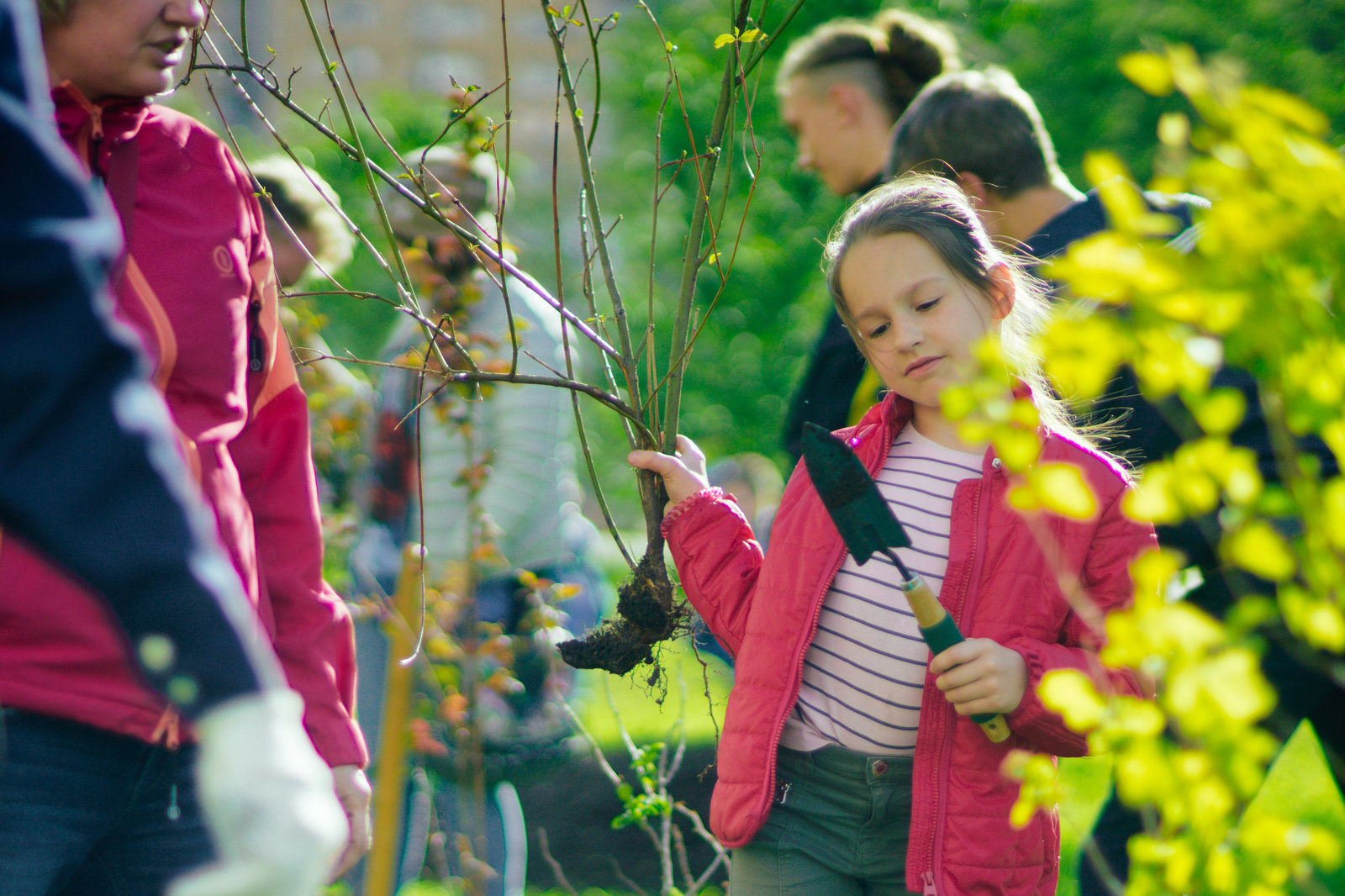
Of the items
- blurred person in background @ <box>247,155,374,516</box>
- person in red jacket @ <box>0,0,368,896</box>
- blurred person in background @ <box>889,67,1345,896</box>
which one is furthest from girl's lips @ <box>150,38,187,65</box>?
blurred person in background @ <box>247,155,374,516</box>

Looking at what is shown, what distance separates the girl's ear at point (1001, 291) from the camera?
1.77 meters

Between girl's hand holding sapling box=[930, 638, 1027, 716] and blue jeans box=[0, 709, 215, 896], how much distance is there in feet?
3.09

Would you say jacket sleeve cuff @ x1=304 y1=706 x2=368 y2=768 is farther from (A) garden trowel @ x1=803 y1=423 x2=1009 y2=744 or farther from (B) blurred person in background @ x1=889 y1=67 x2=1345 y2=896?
(B) blurred person in background @ x1=889 y1=67 x2=1345 y2=896

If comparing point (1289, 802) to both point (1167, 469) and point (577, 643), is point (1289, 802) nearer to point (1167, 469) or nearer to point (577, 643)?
point (577, 643)

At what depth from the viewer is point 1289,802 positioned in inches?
184

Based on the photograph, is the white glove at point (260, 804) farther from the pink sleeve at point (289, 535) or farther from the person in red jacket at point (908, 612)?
the person in red jacket at point (908, 612)

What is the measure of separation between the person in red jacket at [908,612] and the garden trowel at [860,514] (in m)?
0.03

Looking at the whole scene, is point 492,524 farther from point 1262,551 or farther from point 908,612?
point 1262,551

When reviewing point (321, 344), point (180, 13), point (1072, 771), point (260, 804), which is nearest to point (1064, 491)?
point (260, 804)

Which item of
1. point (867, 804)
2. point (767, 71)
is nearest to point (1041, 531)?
point (867, 804)

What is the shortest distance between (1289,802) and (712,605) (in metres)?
4.01

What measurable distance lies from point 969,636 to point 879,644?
136 mm

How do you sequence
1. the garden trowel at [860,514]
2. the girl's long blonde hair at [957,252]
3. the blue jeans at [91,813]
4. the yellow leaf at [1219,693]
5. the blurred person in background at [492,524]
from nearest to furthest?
1. the yellow leaf at [1219,693]
2. the blue jeans at [91,813]
3. the garden trowel at [860,514]
4. the girl's long blonde hair at [957,252]
5. the blurred person in background at [492,524]

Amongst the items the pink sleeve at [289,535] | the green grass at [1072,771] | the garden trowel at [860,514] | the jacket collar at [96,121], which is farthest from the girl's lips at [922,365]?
the jacket collar at [96,121]
